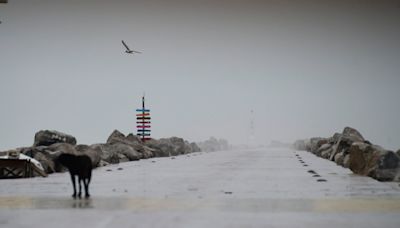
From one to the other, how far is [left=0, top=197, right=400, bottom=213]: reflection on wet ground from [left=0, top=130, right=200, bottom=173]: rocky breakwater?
1199 cm

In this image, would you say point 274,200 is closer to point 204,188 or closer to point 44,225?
point 204,188

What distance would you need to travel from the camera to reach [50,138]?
123 feet

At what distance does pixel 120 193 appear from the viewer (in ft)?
51.1

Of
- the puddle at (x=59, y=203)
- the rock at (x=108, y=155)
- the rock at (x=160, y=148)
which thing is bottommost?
the rock at (x=160, y=148)

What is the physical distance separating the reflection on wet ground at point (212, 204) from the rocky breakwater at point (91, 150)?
12.0 metres

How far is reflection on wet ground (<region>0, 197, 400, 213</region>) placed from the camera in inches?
479

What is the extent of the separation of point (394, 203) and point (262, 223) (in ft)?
14.8

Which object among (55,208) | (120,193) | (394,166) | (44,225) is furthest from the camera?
(394,166)

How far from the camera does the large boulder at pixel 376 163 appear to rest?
2041cm

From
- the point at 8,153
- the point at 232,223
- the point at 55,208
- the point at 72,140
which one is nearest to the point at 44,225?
the point at 55,208

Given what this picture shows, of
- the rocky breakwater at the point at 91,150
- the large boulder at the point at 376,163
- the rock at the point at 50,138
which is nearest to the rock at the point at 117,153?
the rocky breakwater at the point at 91,150

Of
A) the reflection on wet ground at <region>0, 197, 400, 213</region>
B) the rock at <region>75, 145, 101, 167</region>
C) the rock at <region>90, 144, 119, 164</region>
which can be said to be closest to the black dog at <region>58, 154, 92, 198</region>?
the reflection on wet ground at <region>0, 197, 400, 213</region>

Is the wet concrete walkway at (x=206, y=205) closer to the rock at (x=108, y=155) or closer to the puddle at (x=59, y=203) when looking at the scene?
the puddle at (x=59, y=203)

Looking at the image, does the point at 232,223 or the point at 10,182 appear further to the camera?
the point at 10,182
